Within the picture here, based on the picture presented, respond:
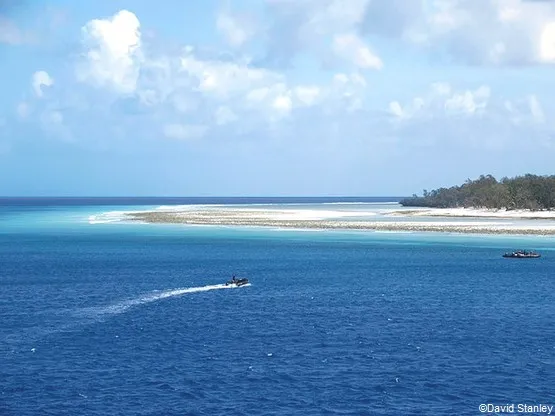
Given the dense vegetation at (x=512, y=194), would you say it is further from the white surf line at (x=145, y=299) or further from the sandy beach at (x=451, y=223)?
the white surf line at (x=145, y=299)

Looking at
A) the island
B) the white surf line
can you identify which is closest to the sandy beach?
the island

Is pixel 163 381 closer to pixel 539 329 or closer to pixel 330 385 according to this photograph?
pixel 330 385

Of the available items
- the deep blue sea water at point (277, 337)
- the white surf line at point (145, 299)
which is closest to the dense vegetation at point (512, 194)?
the deep blue sea water at point (277, 337)

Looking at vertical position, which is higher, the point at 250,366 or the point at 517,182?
the point at 517,182

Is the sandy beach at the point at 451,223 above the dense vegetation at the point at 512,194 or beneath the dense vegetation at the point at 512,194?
beneath

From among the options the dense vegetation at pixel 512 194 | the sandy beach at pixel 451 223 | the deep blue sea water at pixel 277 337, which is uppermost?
the dense vegetation at pixel 512 194

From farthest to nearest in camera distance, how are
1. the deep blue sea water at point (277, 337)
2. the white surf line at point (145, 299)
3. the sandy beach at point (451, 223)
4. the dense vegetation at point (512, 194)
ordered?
→ 1. the dense vegetation at point (512, 194)
2. the sandy beach at point (451, 223)
3. the white surf line at point (145, 299)
4. the deep blue sea water at point (277, 337)

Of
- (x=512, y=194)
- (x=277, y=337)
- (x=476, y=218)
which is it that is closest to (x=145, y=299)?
(x=277, y=337)

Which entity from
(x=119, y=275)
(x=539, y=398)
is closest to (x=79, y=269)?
(x=119, y=275)
